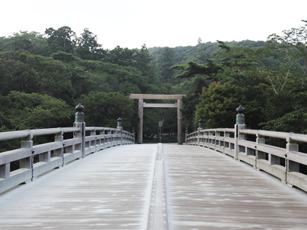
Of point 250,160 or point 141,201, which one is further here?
point 250,160

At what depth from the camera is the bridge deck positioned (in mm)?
3498

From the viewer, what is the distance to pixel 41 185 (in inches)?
211

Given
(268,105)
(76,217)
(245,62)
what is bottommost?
(76,217)

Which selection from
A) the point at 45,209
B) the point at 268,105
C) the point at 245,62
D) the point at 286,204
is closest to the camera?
the point at 45,209

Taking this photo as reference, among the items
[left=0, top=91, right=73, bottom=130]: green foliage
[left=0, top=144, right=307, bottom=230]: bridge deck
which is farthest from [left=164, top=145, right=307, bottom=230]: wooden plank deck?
[left=0, top=91, right=73, bottom=130]: green foliage

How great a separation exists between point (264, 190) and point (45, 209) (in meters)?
2.97

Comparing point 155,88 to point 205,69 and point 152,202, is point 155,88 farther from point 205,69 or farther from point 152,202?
point 152,202

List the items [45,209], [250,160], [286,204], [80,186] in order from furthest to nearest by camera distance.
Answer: [250,160] < [80,186] < [286,204] < [45,209]

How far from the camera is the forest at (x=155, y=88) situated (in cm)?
2583

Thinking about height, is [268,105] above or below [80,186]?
above

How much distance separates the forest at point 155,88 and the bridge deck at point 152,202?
12726 mm

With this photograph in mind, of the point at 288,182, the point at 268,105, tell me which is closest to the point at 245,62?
the point at 268,105

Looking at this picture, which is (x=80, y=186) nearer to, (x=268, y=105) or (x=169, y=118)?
(x=268, y=105)

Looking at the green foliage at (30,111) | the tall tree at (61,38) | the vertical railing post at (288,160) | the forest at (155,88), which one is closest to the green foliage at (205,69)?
the forest at (155,88)
